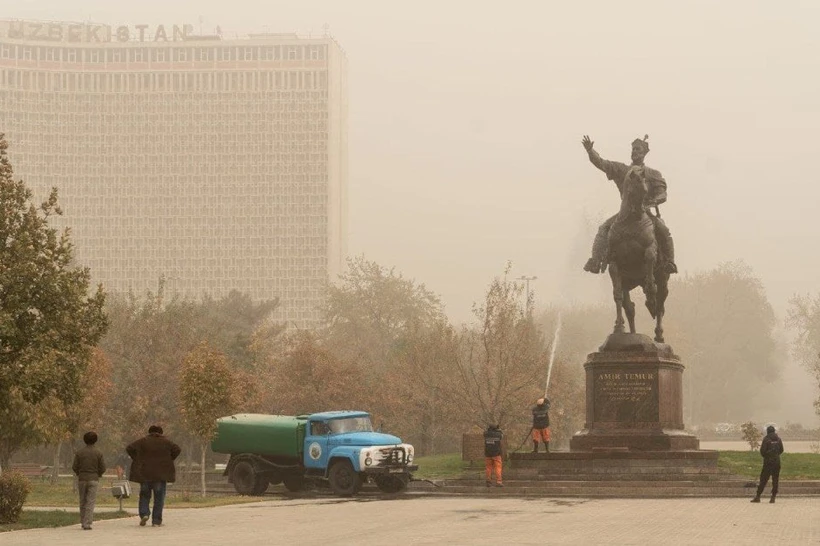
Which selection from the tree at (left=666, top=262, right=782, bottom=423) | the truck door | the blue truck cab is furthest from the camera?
the tree at (left=666, top=262, right=782, bottom=423)

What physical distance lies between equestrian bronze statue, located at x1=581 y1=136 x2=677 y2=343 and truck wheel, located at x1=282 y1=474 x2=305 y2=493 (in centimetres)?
926

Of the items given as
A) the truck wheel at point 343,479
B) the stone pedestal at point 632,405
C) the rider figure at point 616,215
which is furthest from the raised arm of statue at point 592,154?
the truck wheel at point 343,479

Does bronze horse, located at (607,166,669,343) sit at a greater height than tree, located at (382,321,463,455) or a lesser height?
greater

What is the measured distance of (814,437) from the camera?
313 ft

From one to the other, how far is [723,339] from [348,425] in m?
96.3

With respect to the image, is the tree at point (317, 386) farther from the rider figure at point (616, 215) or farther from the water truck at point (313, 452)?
the rider figure at point (616, 215)

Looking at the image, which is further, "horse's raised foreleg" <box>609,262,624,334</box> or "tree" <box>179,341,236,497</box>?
"horse's raised foreleg" <box>609,262,624,334</box>

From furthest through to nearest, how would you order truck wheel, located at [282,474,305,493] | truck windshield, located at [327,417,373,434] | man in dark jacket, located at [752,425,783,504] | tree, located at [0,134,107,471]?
truck wheel, located at [282,474,305,493] → truck windshield, located at [327,417,373,434] → man in dark jacket, located at [752,425,783,504] → tree, located at [0,134,107,471]

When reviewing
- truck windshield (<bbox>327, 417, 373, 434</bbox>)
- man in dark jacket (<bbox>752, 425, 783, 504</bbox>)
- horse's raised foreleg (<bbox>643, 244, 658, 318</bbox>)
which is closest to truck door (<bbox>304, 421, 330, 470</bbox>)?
truck windshield (<bbox>327, 417, 373, 434</bbox>)

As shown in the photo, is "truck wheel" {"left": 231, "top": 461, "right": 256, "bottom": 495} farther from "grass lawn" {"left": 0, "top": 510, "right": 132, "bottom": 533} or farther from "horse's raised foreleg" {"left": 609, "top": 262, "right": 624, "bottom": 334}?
"horse's raised foreleg" {"left": 609, "top": 262, "right": 624, "bottom": 334}

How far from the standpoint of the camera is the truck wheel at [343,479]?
33.5m

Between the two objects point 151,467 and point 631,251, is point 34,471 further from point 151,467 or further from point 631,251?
point 151,467

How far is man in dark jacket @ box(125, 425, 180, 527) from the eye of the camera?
22297 mm

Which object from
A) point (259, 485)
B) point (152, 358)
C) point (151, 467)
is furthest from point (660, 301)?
point (152, 358)
